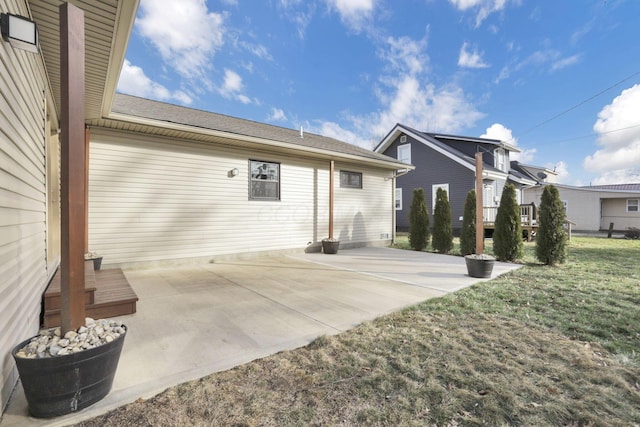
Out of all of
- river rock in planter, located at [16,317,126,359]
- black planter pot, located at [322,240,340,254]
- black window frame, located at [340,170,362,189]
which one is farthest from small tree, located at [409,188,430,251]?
river rock in planter, located at [16,317,126,359]

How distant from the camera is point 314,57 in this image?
13.9 meters

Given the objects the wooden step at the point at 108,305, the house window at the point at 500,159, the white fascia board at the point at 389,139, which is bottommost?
the wooden step at the point at 108,305

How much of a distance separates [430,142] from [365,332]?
563 inches

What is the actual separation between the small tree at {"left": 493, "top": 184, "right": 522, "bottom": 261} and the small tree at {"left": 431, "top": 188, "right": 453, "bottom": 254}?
163 centimetres

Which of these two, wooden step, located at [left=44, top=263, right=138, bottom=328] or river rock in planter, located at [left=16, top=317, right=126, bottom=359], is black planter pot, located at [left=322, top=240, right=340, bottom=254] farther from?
river rock in planter, located at [left=16, top=317, right=126, bottom=359]

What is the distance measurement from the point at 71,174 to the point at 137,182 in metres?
4.56

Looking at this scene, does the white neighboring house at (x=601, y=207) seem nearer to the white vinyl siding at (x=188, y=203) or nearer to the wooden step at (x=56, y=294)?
the white vinyl siding at (x=188, y=203)

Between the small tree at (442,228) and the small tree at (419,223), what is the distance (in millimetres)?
399

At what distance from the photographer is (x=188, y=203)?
6.44m

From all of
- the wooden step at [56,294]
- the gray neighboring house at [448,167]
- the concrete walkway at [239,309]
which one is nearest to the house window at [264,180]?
the concrete walkway at [239,309]

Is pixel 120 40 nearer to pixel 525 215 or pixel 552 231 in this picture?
pixel 552 231

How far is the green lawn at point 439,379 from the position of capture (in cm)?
168

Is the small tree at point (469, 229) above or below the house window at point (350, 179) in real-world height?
below

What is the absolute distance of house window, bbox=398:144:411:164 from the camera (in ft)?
53.7
